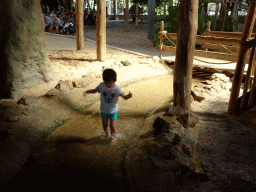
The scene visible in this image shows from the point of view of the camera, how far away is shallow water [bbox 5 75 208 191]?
2.71 meters

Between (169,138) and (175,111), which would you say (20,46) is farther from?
(169,138)

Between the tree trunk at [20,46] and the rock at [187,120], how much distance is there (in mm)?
3103

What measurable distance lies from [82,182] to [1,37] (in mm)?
3165

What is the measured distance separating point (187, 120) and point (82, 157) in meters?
1.68

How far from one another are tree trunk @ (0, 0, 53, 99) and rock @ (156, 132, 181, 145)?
116 inches

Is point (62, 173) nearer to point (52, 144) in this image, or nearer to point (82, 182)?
point (82, 182)

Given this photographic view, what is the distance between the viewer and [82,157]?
3143 millimetres

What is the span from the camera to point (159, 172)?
267 cm

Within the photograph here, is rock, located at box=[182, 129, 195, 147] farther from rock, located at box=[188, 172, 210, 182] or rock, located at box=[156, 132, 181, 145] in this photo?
rock, located at box=[188, 172, 210, 182]

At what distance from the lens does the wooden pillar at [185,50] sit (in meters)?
3.58

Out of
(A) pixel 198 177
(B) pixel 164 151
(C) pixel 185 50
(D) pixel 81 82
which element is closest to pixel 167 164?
(B) pixel 164 151

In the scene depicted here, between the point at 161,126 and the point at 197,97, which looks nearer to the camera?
the point at 161,126

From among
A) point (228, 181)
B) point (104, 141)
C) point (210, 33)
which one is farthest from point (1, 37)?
point (210, 33)

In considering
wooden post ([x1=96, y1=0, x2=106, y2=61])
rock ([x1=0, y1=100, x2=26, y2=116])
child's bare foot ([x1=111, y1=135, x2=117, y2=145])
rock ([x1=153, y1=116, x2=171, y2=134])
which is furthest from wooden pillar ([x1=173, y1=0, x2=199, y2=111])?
wooden post ([x1=96, y1=0, x2=106, y2=61])
